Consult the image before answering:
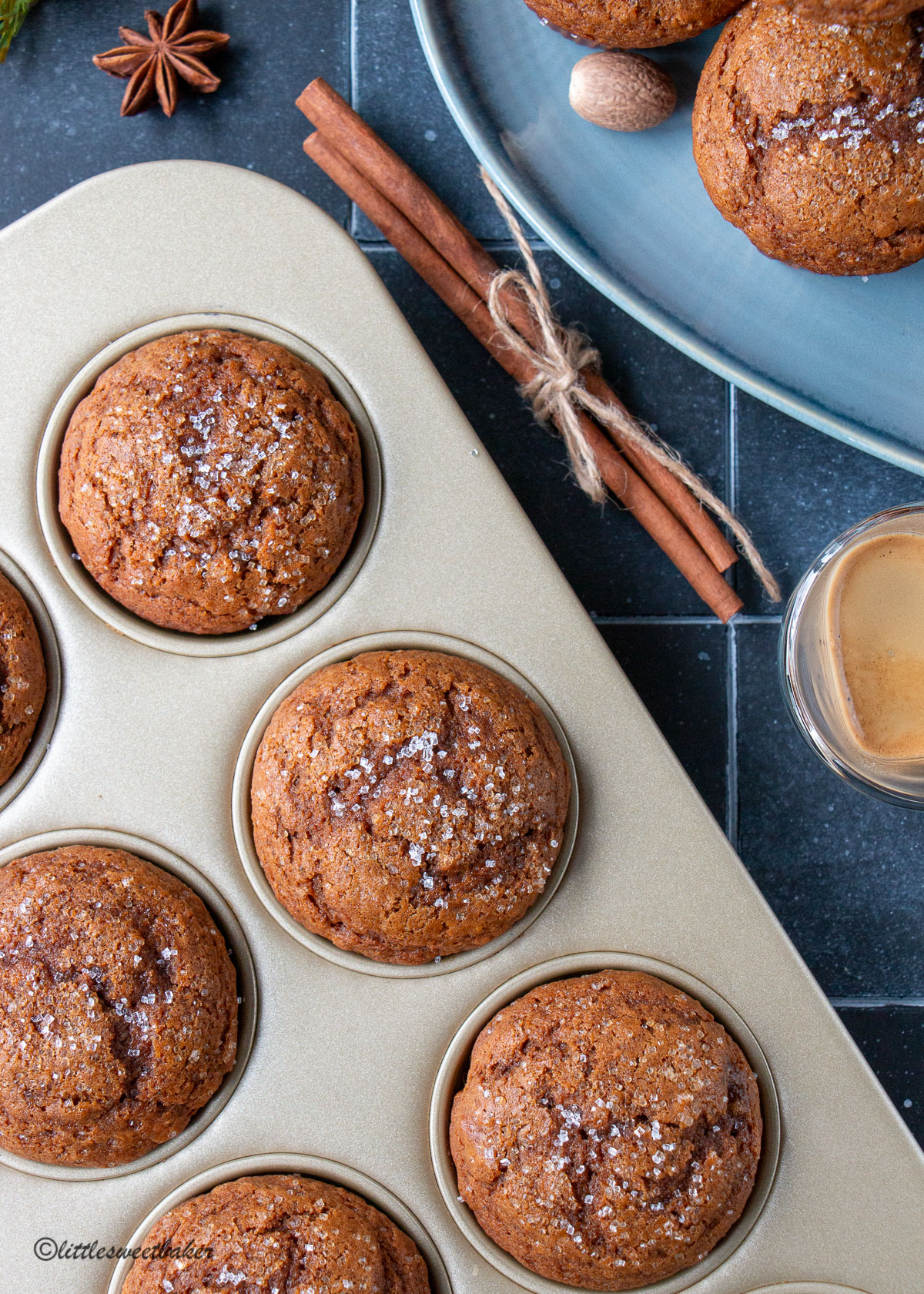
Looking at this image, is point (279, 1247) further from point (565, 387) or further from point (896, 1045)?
point (565, 387)

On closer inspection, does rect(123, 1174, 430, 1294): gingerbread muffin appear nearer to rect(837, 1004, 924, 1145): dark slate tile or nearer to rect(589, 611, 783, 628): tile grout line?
rect(837, 1004, 924, 1145): dark slate tile

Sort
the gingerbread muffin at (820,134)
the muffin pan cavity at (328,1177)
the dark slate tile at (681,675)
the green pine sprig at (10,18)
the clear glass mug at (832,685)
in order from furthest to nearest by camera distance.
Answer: the dark slate tile at (681,675), the green pine sprig at (10,18), the clear glass mug at (832,685), the muffin pan cavity at (328,1177), the gingerbread muffin at (820,134)

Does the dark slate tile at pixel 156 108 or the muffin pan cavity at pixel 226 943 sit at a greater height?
the dark slate tile at pixel 156 108

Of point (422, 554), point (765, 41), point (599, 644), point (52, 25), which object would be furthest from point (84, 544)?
point (765, 41)

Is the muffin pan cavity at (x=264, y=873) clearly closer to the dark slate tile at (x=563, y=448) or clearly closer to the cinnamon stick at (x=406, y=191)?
the dark slate tile at (x=563, y=448)

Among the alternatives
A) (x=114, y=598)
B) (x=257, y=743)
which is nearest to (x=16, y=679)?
(x=114, y=598)

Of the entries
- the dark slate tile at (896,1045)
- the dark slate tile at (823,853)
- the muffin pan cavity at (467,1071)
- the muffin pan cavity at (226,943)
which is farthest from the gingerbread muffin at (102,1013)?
the dark slate tile at (896,1045)
